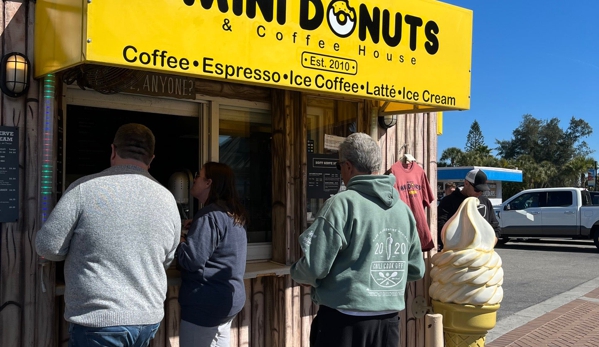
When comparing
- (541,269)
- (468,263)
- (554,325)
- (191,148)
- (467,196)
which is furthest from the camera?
(541,269)

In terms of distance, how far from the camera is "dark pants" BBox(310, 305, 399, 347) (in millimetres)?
2689

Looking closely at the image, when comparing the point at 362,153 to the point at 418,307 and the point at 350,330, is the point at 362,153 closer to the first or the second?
the point at 350,330

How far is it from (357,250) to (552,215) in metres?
15.1

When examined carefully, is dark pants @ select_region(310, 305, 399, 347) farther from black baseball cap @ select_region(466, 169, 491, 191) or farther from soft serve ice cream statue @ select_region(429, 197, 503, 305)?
black baseball cap @ select_region(466, 169, 491, 191)

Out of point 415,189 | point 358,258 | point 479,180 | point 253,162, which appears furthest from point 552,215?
point 358,258

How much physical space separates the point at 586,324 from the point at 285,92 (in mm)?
5309

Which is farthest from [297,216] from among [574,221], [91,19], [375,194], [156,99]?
[574,221]

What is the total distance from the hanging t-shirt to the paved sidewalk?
7.02 feet

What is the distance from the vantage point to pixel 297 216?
4477 mm

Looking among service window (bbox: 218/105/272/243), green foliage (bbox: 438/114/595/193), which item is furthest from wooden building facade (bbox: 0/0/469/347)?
green foliage (bbox: 438/114/595/193)

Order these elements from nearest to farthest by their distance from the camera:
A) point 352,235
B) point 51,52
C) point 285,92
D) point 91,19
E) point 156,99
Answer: point 91,19 → point 352,235 → point 51,52 → point 156,99 → point 285,92

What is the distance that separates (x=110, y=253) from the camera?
2.43 metres

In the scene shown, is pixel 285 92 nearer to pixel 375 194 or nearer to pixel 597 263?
pixel 375 194

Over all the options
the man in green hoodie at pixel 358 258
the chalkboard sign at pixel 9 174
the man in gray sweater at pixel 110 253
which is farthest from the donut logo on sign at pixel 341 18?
the chalkboard sign at pixel 9 174
